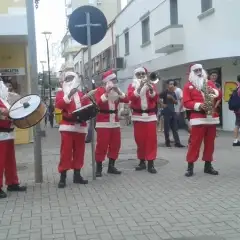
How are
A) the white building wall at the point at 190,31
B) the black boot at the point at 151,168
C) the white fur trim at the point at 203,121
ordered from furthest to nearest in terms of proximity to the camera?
the white building wall at the point at 190,31 → the black boot at the point at 151,168 → the white fur trim at the point at 203,121

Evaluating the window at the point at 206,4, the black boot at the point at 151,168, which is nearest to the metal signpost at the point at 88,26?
the black boot at the point at 151,168

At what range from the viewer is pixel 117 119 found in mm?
8031

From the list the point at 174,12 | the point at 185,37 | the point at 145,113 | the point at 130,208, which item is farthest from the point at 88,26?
the point at 174,12

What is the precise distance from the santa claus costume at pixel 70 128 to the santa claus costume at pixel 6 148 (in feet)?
2.40

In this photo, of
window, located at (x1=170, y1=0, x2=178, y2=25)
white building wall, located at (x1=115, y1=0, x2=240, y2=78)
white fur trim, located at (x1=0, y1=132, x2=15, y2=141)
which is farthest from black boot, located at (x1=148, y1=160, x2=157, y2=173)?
window, located at (x1=170, y1=0, x2=178, y2=25)

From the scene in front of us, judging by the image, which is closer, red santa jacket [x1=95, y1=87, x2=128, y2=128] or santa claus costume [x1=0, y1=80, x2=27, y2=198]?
santa claus costume [x1=0, y1=80, x2=27, y2=198]

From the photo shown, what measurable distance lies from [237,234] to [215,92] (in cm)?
347

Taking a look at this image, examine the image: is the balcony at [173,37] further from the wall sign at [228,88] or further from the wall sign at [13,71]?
the wall sign at [13,71]

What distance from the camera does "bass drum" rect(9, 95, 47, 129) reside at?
6.43 meters

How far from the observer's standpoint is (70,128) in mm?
7090

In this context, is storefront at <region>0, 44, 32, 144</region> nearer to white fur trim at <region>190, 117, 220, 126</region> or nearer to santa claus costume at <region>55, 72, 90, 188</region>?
santa claus costume at <region>55, 72, 90, 188</region>

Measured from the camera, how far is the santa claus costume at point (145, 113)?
318 inches

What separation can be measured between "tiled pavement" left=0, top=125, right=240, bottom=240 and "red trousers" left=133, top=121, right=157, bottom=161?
385 mm

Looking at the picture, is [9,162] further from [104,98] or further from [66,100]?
[104,98]
